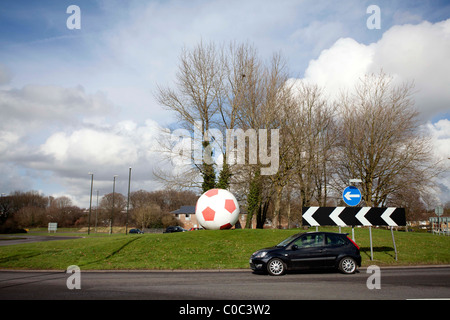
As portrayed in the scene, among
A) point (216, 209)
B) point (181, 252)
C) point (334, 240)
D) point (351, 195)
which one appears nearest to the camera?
point (334, 240)

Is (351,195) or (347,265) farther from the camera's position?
(351,195)

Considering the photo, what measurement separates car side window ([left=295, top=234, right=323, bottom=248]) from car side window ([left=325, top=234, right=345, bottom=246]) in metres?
0.27

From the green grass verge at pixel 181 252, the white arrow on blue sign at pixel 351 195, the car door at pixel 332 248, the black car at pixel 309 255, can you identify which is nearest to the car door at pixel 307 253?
the black car at pixel 309 255

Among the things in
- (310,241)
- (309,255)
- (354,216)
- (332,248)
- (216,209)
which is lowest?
(309,255)

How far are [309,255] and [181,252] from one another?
739 centimetres

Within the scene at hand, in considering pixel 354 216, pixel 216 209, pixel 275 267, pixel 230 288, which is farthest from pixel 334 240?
pixel 216 209

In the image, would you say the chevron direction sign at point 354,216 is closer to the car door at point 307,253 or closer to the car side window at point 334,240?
the car side window at point 334,240

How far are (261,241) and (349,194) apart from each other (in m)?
6.16

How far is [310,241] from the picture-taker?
12.3 m

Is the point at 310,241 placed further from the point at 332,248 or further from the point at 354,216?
the point at 354,216

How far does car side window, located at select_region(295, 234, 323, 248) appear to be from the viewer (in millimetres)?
12242

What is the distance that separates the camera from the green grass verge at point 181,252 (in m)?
15.1

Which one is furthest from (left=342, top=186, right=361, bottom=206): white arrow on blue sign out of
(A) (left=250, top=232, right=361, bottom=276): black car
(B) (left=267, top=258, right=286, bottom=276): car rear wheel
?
(B) (left=267, top=258, right=286, bottom=276): car rear wheel
